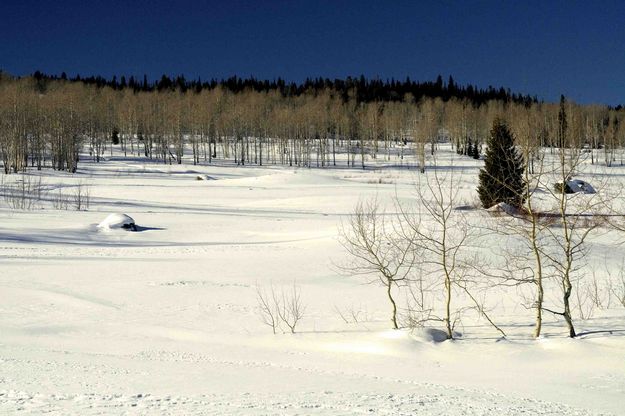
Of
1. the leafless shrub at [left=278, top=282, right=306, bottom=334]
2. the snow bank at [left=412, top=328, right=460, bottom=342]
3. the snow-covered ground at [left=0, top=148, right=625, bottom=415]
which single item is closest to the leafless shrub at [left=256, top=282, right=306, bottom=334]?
the leafless shrub at [left=278, top=282, right=306, bottom=334]

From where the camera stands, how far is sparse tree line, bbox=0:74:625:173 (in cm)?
5897

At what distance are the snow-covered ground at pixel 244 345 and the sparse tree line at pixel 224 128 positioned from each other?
40.2 metres

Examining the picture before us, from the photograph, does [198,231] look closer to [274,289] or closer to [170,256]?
[170,256]

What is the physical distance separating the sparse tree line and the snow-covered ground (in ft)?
132

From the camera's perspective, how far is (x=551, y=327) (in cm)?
1112

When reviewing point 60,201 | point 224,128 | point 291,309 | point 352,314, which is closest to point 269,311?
point 291,309

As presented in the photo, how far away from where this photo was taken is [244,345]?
32.8 feet

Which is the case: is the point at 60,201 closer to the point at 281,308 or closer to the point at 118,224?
the point at 118,224

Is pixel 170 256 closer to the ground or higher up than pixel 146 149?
closer to the ground

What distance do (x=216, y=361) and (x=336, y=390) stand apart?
2.34m

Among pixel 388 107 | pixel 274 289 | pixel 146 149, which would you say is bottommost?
pixel 274 289

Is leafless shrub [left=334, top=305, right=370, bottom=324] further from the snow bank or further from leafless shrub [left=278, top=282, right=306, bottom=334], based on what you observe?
the snow bank

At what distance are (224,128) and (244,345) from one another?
7423 centimetres

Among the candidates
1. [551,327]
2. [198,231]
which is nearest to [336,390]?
[551,327]
